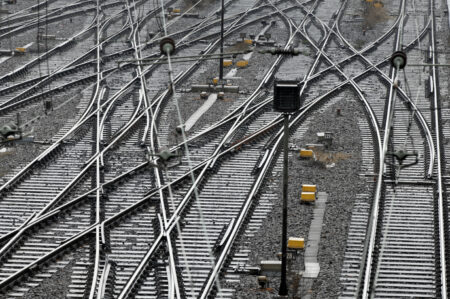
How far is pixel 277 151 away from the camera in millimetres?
24984

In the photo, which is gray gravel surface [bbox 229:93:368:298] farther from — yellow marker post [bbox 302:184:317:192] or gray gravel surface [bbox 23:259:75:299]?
gray gravel surface [bbox 23:259:75:299]

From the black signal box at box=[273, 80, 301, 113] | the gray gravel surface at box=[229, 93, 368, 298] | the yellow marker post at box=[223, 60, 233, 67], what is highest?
the black signal box at box=[273, 80, 301, 113]

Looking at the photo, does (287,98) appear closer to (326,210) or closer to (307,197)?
(326,210)

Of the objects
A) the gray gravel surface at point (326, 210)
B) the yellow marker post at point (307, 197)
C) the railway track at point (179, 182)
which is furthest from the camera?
the yellow marker post at point (307, 197)

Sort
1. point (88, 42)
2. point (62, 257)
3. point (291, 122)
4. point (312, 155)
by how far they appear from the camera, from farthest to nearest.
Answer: point (88, 42) → point (291, 122) → point (312, 155) → point (62, 257)

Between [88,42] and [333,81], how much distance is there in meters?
11.2

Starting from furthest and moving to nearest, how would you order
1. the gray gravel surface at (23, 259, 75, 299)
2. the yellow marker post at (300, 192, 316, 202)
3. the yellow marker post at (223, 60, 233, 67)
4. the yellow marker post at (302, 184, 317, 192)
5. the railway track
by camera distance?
the yellow marker post at (223, 60, 233, 67), the yellow marker post at (302, 184, 317, 192), the yellow marker post at (300, 192, 316, 202), the railway track, the gray gravel surface at (23, 259, 75, 299)

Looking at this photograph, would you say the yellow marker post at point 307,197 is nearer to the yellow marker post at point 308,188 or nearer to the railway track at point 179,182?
the yellow marker post at point 308,188

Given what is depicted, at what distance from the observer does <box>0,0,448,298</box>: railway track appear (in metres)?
17.9

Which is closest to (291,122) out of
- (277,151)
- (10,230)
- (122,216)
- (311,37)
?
(277,151)

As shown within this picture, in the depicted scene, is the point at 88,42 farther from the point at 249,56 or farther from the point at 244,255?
the point at 244,255

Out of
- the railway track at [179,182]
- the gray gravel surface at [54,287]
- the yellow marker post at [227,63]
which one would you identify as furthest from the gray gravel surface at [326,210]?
the yellow marker post at [227,63]

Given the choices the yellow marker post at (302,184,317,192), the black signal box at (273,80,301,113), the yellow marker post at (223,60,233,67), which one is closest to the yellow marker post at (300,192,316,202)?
the yellow marker post at (302,184,317,192)

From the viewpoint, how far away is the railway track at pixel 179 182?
1794cm
